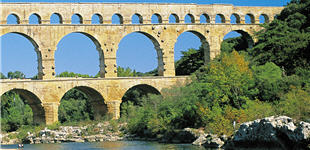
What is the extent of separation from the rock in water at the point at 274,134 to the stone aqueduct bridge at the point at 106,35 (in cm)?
1856

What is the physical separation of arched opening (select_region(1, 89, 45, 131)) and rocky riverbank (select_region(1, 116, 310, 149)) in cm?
221

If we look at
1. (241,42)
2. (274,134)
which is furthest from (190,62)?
(274,134)

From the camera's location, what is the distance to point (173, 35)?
46812 mm

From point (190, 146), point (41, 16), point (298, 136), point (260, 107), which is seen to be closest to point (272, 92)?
point (260, 107)

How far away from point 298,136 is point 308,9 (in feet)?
74.9

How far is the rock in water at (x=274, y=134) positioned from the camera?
2291 cm

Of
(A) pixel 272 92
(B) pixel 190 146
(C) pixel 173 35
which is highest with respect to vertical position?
(C) pixel 173 35

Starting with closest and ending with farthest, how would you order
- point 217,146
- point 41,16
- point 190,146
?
point 217,146 < point 190,146 < point 41,16

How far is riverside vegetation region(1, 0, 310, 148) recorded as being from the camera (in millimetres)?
30297

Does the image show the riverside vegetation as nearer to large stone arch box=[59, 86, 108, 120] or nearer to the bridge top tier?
large stone arch box=[59, 86, 108, 120]

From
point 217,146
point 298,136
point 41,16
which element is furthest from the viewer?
point 41,16

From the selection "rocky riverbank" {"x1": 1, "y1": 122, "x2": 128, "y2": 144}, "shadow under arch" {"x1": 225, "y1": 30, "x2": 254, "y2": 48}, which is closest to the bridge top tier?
"shadow under arch" {"x1": 225, "y1": 30, "x2": 254, "y2": 48}

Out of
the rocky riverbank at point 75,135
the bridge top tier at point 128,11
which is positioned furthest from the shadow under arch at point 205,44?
the rocky riverbank at point 75,135

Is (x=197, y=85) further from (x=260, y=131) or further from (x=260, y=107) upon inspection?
(x=260, y=131)
